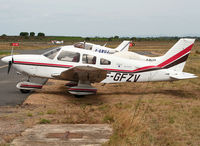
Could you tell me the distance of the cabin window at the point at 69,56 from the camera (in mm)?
10383

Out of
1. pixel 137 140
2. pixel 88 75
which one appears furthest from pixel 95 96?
pixel 137 140

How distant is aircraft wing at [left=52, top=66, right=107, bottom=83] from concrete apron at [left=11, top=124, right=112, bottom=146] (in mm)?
3350

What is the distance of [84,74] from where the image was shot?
31.7 ft

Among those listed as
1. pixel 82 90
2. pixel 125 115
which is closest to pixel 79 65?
pixel 82 90

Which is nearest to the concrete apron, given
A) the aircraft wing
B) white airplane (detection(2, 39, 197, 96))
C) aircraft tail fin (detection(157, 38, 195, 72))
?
the aircraft wing

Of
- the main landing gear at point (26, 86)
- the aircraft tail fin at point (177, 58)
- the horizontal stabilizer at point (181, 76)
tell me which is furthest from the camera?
the aircraft tail fin at point (177, 58)

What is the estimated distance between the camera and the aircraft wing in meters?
9.10

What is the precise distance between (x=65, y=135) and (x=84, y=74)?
4.61m

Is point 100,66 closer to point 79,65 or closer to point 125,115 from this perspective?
point 79,65

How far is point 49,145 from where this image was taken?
469cm

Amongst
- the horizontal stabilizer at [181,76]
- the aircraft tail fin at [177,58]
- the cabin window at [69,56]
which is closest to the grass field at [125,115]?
the horizontal stabilizer at [181,76]

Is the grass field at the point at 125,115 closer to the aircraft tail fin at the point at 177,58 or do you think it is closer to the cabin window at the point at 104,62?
the aircraft tail fin at the point at 177,58

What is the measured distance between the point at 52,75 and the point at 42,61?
73 cm

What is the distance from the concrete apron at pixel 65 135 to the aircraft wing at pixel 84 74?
3.35 metres
